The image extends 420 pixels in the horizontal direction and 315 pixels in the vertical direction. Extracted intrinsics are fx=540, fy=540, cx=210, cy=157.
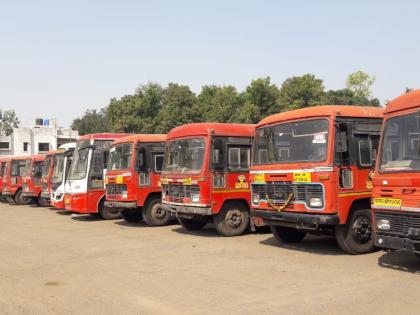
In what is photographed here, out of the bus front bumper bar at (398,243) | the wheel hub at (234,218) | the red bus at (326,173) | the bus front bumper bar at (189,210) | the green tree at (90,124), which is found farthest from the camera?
the green tree at (90,124)

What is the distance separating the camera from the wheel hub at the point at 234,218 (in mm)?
12586

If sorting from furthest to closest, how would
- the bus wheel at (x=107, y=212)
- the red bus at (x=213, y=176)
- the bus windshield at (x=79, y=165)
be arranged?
the bus wheel at (x=107, y=212), the bus windshield at (x=79, y=165), the red bus at (x=213, y=176)

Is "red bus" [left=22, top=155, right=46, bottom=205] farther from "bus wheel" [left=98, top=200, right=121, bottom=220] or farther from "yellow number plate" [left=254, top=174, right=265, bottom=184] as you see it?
"yellow number plate" [left=254, top=174, right=265, bottom=184]

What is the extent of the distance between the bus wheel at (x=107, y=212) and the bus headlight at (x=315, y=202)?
9.38 meters

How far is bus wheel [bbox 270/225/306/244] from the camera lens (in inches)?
436

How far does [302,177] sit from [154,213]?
6.61 m

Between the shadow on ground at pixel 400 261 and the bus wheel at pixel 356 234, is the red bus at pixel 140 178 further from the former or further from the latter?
the shadow on ground at pixel 400 261

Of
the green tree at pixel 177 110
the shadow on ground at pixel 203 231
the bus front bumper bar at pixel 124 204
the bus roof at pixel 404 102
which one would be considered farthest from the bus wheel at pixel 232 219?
the green tree at pixel 177 110

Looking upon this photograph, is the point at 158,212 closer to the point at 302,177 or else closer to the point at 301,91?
the point at 302,177

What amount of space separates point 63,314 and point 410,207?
4.84 m

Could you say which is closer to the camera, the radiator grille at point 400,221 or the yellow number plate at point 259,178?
the radiator grille at point 400,221

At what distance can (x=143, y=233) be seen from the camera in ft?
44.8

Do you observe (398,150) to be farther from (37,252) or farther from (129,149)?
(129,149)

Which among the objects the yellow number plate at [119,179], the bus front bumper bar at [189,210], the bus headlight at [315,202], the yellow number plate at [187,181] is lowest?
the bus front bumper bar at [189,210]
